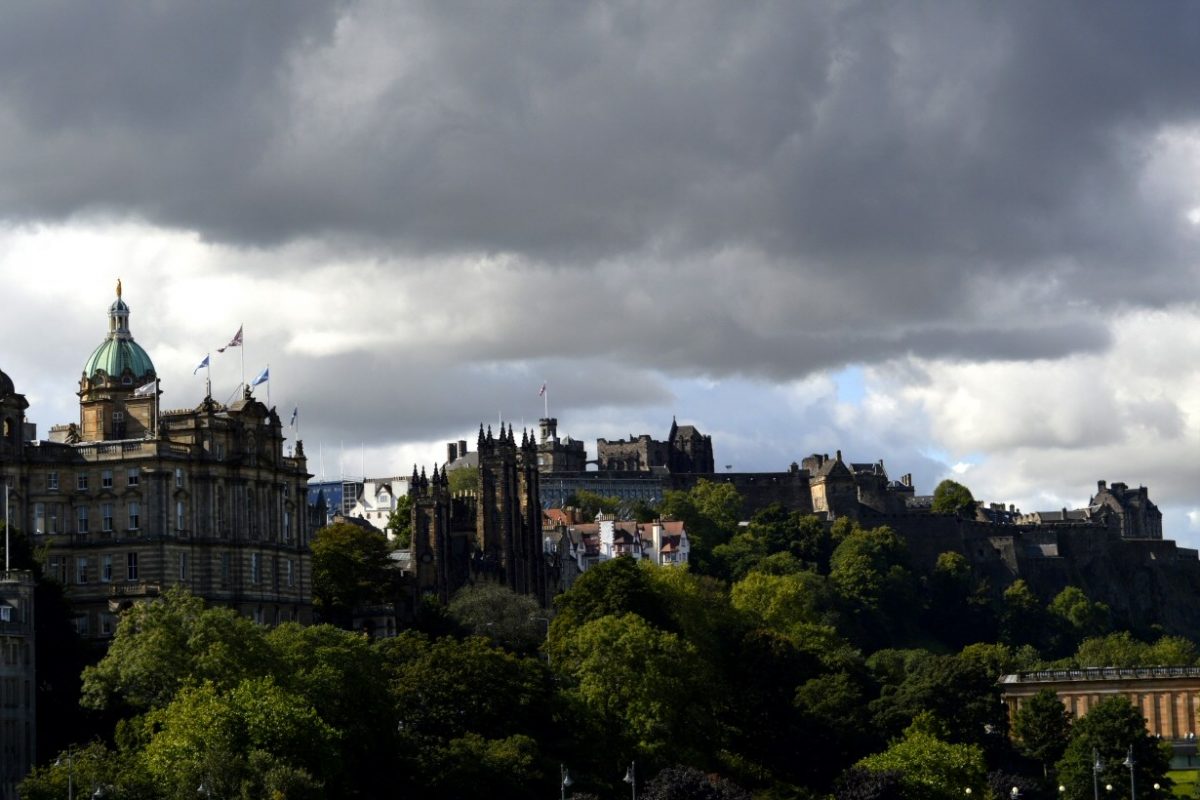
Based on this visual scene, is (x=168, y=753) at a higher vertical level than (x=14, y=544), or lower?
lower

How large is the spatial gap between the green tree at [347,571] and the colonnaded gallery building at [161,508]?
31.4 feet

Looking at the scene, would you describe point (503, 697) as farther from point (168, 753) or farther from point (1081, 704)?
point (1081, 704)

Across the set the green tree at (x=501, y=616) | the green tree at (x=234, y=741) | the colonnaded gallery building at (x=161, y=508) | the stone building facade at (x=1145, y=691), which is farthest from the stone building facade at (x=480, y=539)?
the green tree at (x=234, y=741)

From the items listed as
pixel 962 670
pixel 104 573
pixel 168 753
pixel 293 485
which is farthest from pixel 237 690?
pixel 962 670

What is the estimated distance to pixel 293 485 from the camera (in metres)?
156

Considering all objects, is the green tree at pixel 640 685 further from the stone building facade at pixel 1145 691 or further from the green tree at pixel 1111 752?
the stone building facade at pixel 1145 691

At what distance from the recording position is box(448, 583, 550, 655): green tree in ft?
557

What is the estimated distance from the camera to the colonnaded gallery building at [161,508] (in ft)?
474

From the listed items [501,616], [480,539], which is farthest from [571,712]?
[480,539]

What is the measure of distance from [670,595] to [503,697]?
36.9 m

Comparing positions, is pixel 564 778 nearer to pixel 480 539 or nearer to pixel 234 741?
pixel 234 741

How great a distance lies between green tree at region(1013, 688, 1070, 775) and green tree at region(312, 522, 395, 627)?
4089 cm

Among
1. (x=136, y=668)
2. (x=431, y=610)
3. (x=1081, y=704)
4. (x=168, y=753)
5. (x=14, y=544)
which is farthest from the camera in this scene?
(x=1081, y=704)

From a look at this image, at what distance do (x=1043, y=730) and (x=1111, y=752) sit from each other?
36.4ft
